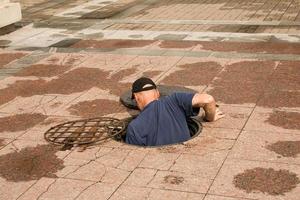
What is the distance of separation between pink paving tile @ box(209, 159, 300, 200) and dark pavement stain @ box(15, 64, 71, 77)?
5141 millimetres

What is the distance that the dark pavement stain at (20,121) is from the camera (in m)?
7.45

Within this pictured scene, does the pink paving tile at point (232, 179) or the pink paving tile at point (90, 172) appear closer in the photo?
the pink paving tile at point (232, 179)

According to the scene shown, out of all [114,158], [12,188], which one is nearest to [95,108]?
[114,158]

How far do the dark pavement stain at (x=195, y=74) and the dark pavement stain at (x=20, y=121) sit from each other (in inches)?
98.1

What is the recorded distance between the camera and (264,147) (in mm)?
6363

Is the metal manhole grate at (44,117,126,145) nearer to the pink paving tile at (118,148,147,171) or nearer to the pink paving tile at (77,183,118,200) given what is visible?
the pink paving tile at (118,148,147,171)

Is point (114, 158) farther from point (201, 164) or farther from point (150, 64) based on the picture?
point (150, 64)

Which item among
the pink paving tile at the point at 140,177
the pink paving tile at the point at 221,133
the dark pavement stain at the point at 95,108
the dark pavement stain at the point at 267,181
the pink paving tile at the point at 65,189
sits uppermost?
the dark pavement stain at the point at 267,181

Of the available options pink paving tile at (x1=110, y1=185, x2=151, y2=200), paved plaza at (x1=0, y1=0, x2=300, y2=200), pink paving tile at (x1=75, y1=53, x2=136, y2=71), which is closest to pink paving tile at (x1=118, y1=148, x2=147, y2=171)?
paved plaza at (x1=0, y1=0, x2=300, y2=200)

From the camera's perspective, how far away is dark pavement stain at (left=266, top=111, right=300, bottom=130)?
6978 millimetres

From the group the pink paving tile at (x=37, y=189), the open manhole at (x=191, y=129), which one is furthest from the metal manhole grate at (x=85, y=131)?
the pink paving tile at (x=37, y=189)

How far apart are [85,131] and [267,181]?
2.75m

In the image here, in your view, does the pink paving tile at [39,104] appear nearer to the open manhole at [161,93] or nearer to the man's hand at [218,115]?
the open manhole at [161,93]

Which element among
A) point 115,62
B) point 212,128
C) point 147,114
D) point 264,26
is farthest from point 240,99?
point 264,26
